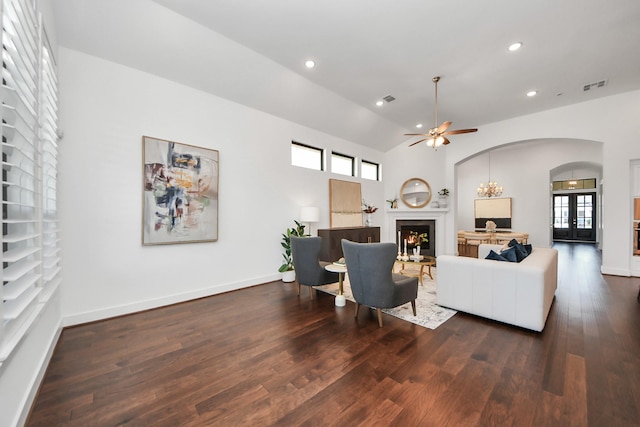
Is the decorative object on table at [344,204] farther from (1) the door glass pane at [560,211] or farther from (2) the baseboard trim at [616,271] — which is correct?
(1) the door glass pane at [560,211]

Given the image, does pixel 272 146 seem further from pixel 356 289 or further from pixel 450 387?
pixel 450 387

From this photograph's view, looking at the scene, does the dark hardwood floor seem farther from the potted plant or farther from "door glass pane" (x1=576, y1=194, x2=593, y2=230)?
"door glass pane" (x1=576, y1=194, x2=593, y2=230)

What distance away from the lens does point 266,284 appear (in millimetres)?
4836

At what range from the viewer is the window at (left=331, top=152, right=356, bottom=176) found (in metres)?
6.55

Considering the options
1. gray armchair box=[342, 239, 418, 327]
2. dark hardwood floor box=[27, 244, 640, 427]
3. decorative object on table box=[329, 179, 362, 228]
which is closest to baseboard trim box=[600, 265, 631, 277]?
dark hardwood floor box=[27, 244, 640, 427]

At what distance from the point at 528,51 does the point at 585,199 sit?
1167 centimetres

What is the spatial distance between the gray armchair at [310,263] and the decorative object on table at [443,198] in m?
4.36

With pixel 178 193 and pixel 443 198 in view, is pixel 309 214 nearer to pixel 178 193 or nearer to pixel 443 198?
pixel 178 193

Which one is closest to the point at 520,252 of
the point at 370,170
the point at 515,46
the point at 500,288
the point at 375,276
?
the point at 500,288

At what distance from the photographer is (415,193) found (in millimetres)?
7559

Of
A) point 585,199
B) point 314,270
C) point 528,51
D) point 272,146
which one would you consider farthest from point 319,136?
point 585,199

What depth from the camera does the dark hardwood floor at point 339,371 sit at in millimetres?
1699

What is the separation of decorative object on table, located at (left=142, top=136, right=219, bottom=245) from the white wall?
4.5 inches

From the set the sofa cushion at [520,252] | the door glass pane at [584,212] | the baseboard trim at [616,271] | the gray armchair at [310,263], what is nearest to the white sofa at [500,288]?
the sofa cushion at [520,252]
